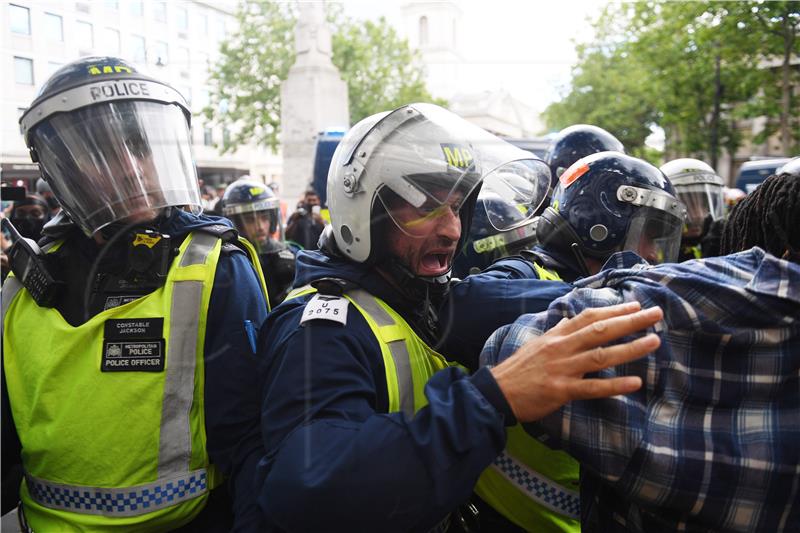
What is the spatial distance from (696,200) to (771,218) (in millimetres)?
3380

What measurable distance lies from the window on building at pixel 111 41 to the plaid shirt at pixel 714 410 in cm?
191

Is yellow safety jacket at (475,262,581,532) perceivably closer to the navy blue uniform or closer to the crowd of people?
the crowd of people

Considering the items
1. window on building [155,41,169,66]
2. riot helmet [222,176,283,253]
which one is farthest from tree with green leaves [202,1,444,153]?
window on building [155,41,169,66]

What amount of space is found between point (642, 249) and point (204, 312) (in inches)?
61.3

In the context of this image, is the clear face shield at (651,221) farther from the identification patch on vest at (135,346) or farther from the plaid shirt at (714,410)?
the identification patch on vest at (135,346)

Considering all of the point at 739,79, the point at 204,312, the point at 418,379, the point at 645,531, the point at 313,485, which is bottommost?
the point at 645,531

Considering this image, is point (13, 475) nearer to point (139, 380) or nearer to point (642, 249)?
point (139, 380)

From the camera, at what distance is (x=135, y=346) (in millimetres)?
1641

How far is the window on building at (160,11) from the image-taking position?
2490mm

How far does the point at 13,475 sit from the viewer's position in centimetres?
180

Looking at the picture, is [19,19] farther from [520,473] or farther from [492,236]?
[520,473]

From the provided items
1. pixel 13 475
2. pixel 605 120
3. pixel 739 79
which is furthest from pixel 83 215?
pixel 605 120

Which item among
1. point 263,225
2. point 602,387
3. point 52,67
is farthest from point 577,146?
point 602,387

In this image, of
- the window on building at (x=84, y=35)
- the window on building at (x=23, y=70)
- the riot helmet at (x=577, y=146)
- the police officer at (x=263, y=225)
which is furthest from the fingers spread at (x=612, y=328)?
the police officer at (x=263, y=225)
